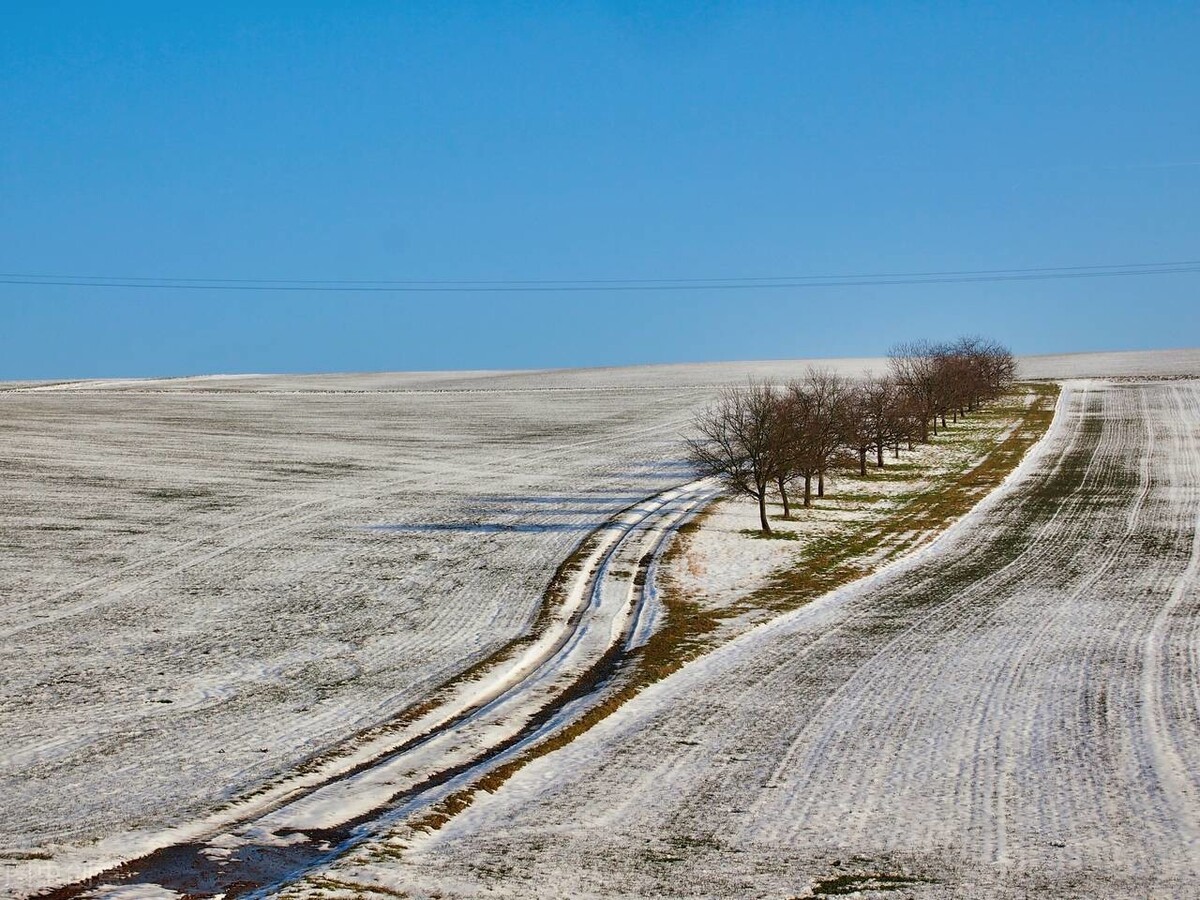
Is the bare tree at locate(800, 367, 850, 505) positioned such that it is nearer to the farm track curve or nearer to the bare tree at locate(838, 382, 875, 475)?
the bare tree at locate(838, 382, 875, 475)

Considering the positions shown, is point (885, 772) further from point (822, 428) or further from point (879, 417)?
point (879, 417)

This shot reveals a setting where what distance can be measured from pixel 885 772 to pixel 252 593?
1903 cm

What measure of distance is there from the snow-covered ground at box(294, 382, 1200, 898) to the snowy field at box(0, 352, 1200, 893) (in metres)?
0.23

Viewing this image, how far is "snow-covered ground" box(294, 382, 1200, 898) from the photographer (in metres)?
12.4

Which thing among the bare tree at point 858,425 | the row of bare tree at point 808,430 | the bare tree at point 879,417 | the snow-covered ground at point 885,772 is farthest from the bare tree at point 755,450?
the bare tree at point 879,417

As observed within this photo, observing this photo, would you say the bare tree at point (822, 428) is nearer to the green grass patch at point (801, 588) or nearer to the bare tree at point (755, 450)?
the bare tree at point (755, 450)

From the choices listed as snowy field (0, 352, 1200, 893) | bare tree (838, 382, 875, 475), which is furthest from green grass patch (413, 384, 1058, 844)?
bare tree (838, 382, 875, 475)

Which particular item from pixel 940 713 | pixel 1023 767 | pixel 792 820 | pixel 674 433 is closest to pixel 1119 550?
pixel 940 713

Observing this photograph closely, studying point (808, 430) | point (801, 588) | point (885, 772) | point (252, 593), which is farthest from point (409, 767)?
point (808, 430)

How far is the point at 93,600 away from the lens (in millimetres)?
28828

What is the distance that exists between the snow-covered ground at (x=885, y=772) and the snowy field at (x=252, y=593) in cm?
23

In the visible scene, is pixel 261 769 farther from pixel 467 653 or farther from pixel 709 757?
pixel 467 653

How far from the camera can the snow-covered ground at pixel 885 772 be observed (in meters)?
12.4

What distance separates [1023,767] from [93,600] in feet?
→ 72.9
